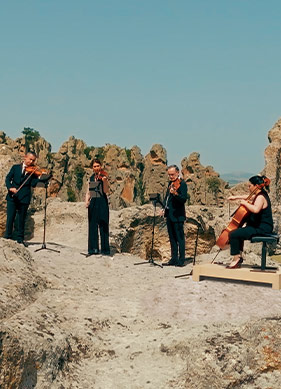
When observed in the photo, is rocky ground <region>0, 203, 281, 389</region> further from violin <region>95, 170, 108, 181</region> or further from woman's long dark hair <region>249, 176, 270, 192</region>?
violin <region>95, 170, 108, 181</region>

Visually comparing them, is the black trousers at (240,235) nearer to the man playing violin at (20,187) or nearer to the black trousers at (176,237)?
the black trousers at (176,237)

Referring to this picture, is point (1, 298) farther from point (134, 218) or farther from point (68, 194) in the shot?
point (68, 194)

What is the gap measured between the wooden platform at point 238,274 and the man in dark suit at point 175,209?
5.99 feet

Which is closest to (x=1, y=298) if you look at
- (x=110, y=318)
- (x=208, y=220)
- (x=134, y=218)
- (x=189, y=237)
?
(x=110, y=318)

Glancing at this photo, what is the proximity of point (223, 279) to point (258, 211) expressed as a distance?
1.23 m

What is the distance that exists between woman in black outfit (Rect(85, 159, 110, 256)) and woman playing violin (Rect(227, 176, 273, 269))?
301 centimetres

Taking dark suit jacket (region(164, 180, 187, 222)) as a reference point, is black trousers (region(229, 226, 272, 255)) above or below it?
below

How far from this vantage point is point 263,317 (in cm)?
665

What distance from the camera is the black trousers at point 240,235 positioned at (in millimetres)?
7922

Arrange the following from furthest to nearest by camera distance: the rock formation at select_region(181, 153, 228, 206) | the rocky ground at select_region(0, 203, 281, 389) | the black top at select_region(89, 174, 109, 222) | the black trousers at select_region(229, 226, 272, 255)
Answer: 1. the rock formation at select_region(181, 153, 228, 206)
2. the black top at select_region(89, 174, 109, 222)
3. the black trousers at select_region(229, 226, 272, 255)
4. the rocky ground at select_region(0, 203, 281, 389)

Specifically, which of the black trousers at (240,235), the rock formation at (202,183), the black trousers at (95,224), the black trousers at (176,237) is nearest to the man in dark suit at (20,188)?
the black trousers at (95,224)

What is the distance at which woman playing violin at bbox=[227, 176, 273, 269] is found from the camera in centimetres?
793

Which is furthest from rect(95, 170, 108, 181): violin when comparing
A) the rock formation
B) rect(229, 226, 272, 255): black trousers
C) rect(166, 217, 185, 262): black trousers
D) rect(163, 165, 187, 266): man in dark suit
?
the rock formation

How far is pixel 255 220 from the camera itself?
806 cm
